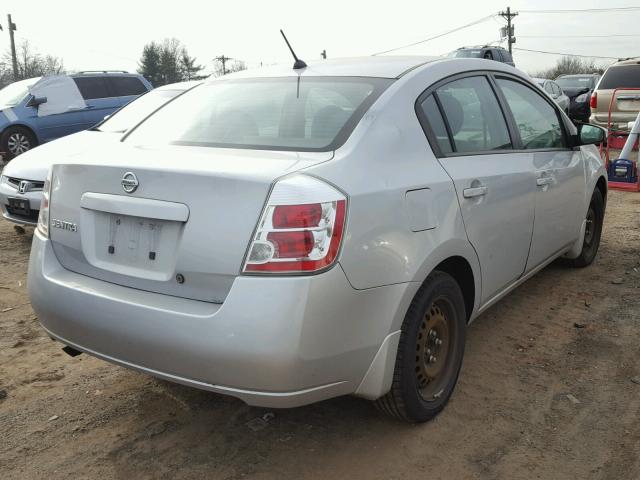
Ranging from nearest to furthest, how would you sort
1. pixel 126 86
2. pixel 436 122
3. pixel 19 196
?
pixel 436 122
pixel 19 196
pixel 126 86

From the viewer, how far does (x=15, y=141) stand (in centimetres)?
1210

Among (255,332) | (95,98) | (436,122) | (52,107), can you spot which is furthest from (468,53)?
(255,332)

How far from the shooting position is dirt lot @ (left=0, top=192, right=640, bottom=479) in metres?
2.60

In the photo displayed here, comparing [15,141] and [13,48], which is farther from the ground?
[13,48]

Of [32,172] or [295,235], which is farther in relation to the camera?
[32,172]

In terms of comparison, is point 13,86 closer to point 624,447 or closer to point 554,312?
point 554,312

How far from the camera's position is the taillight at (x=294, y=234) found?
7.15 feet

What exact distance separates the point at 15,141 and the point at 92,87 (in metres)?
1.82

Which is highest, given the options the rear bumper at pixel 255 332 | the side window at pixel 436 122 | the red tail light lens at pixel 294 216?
the side window at pixel 436 122

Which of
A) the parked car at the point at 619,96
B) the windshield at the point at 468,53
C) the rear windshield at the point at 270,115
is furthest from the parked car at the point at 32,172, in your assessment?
the windshield at the point at 468,53

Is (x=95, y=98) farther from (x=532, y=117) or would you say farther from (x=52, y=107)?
(x=532, y=117)

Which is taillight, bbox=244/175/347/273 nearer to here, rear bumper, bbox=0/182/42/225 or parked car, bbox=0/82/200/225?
parked car, bbox=0/82/200/225

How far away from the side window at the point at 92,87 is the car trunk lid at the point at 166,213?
417 inches

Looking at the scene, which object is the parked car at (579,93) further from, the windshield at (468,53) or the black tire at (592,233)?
the black tire at (592,233)
